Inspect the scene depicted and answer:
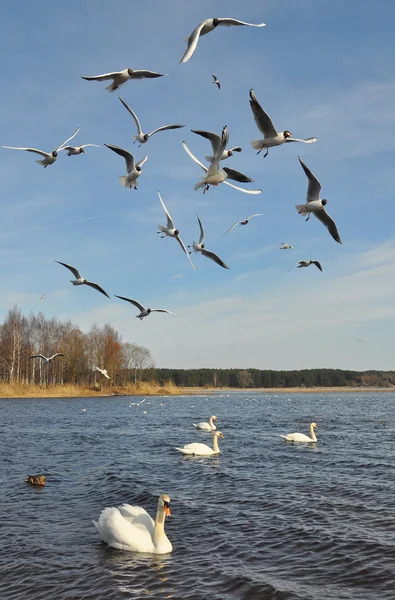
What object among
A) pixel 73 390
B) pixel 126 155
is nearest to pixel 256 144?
pixel 126 155

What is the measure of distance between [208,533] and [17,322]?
314ft

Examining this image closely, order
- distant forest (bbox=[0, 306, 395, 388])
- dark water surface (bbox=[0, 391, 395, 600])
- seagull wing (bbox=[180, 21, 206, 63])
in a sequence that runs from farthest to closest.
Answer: distant forest (bbox=[0, 306, 395, 388]) < dark water surface (bbox=[0, 391, 395, 600]) < seagull wing (bbox=[180, 21, 206, 63])

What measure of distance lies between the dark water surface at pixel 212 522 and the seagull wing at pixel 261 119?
7.44 metres

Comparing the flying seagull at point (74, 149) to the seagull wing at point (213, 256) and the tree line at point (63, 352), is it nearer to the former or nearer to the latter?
the seagull wing at point (213, 256)

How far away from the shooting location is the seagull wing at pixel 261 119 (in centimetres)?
960

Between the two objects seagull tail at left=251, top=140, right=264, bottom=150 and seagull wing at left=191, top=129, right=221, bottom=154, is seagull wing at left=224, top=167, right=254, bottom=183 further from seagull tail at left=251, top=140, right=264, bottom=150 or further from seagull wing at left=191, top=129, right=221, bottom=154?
seagull tail at left=251, top=140, right=264, bottom=150

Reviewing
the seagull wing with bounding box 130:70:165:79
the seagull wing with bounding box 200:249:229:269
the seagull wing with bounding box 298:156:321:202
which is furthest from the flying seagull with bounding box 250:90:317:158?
the seagull wing with bounding box 200:249:229:269

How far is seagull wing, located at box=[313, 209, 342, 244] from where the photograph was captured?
11312 millimetres

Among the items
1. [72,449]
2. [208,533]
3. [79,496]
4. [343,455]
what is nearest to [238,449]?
[343,455]

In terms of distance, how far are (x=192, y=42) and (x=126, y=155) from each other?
6.07 m

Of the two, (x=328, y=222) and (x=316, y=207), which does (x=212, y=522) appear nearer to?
(x=328, y=222)

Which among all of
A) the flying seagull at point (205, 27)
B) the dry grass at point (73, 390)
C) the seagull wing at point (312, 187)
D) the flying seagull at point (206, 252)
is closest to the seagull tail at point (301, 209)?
the seagull wing at point (312, 187)

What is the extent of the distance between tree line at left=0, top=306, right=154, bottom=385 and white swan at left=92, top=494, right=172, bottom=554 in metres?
76.8

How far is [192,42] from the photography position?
314 inches
